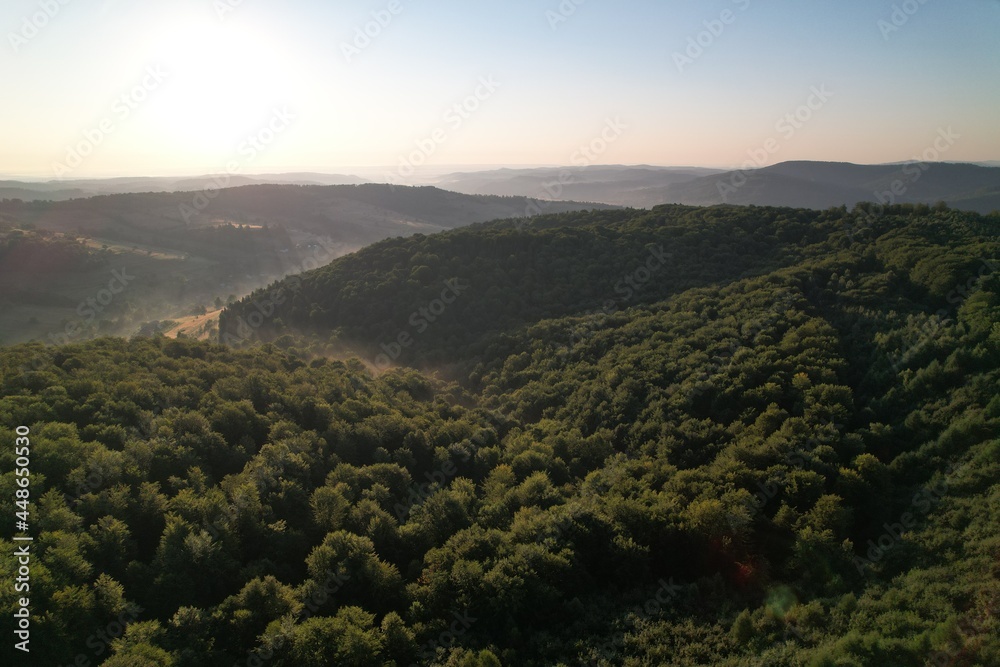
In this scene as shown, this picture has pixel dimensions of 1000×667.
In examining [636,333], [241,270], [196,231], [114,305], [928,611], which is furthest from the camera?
[196,231]

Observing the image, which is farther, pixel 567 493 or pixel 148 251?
pixel 148 251

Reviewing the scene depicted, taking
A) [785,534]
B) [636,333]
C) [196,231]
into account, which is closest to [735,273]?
[636,333]

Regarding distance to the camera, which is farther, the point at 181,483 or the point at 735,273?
the point at 735,273

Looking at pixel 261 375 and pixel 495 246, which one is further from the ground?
pixel 495 246

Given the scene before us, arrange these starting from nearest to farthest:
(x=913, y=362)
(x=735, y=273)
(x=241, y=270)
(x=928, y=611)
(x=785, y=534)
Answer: (x=928, y=611) → (x=785, y=534) → (x=913, y=362) → (x=735, y=273) → (x=241, y=270)

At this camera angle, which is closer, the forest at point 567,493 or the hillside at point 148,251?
the forest at point 567,493

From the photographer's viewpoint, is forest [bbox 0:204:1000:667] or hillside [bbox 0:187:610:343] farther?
hillside [bbox 0:187:610:343]

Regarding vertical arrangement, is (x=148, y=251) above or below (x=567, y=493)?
above

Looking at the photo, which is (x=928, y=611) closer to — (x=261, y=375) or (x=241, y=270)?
(x=261, y=375)
